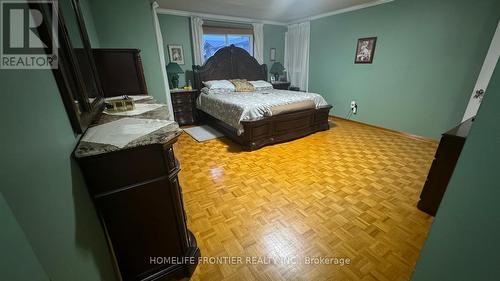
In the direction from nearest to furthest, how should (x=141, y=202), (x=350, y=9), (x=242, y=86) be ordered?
(x=141, y=202), (x=350, y=9), (x=242, y=86)

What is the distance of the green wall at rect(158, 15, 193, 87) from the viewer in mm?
3998

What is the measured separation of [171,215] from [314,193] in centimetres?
147

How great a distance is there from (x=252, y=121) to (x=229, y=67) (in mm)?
2407

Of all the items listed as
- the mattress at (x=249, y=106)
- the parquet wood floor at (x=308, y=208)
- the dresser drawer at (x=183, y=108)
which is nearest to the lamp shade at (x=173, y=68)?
the dresser drawer at (x=183, y=108)

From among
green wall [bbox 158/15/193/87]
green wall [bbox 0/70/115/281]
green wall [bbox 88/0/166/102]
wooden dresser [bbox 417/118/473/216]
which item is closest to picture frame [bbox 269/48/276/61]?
green wall [bbox 158/15/193/87]

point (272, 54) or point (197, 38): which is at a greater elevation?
point (197, 38)

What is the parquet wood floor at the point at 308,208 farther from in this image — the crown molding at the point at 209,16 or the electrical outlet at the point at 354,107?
the crown molding at the point at 209,16

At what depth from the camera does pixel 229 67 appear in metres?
4.73

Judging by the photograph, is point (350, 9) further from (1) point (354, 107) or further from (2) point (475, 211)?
(2) point (475, 211)

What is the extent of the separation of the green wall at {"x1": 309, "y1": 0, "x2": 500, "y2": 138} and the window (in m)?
1.78

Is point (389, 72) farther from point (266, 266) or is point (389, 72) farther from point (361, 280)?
point (266, 266)

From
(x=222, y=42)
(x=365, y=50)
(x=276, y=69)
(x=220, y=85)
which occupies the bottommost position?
(x=220, y=85)

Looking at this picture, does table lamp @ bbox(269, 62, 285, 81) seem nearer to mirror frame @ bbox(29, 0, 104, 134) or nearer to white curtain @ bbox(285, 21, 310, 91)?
white curtain @ bbox(285, 21, 310, 91)

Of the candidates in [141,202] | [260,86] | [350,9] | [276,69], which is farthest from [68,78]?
[276,69]
